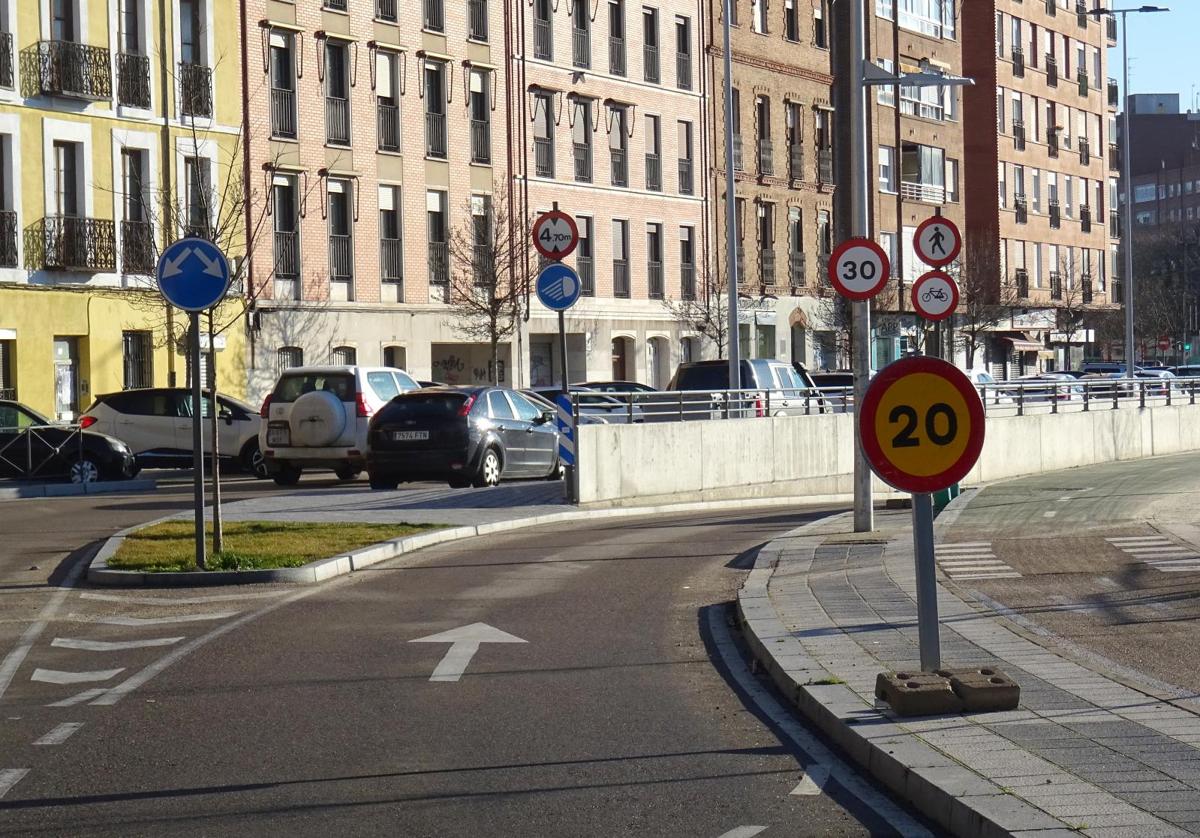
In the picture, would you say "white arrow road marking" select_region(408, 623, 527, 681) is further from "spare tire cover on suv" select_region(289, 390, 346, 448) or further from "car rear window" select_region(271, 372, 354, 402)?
"car rear window" select_region(271, 372, 354, 402)

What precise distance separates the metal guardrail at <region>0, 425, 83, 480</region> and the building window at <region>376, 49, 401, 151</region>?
20791mm

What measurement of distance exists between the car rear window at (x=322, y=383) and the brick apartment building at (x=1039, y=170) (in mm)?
45674

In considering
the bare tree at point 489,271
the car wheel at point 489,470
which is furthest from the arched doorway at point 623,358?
the car wheel at point 489,470

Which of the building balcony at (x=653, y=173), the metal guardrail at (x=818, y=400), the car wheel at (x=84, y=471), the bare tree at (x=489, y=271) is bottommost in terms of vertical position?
the car wheel at (x=84, y=471)

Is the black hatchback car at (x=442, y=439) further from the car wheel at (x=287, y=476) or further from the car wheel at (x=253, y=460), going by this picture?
the car wheel at (x=253, y=460)

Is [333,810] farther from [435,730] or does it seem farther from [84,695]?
[84,695]

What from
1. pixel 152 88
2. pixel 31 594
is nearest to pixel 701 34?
pixel 152 88

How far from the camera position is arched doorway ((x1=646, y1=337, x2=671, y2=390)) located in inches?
2317

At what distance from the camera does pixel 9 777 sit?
7.63 m

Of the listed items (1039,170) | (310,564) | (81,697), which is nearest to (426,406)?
(310,564)

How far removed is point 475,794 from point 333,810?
22.4 inches

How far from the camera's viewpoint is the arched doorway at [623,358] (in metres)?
57.5

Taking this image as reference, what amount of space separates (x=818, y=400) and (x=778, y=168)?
1297 inches

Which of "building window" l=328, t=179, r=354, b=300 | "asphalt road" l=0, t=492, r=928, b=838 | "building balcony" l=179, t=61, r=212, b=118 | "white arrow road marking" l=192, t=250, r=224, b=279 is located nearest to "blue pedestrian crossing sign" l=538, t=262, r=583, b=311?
"white arrow road marking" l=192, t=250, r=224, b=279
